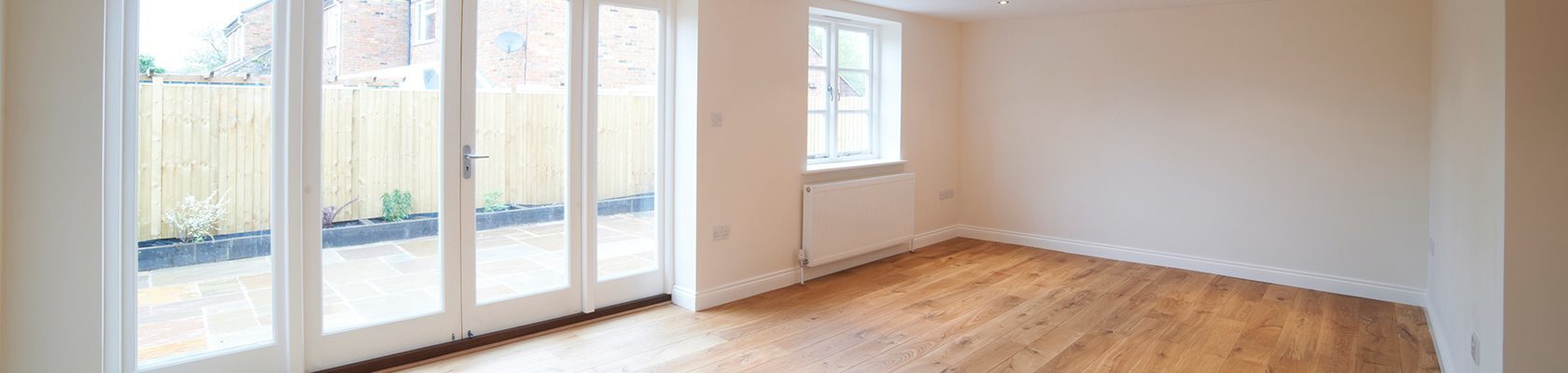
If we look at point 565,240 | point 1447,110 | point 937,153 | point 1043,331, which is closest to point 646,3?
point 565,240

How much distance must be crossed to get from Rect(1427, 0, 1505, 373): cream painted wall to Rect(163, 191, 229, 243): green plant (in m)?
4.41

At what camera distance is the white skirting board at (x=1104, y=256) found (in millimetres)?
4707

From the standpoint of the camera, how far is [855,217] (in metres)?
5.63

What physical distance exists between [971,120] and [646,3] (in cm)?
353

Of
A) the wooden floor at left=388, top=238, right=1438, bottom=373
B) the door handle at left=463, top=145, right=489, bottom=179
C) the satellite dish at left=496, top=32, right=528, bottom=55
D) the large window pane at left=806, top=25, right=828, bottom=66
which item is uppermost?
the large window pane at left=806, top=25, right=828, bottom=66

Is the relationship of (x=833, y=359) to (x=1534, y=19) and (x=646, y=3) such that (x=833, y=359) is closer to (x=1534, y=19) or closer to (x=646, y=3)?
(x=646, y=3)

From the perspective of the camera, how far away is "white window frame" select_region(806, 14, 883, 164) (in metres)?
5.84

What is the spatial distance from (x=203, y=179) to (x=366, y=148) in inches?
22.9

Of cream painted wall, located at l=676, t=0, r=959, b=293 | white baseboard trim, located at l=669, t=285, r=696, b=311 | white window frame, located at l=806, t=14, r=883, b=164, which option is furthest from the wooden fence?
white window frame, located at l=806, t=14, r=883, b=164

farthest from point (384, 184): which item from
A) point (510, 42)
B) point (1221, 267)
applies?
point (1221, 267)

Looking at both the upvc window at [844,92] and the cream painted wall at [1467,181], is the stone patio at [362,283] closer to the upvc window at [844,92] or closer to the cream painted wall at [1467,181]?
the upvc window at [844,92]

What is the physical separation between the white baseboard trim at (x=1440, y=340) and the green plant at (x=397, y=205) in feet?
14.8

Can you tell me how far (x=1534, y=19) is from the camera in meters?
2.38

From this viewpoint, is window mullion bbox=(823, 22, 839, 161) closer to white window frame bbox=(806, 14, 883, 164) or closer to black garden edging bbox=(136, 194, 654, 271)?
Answer: white window frame bbox=(806, 14, 883, 164)
